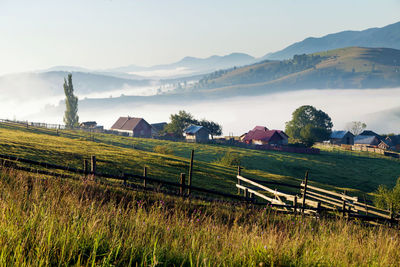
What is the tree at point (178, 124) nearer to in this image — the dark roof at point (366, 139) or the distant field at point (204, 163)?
the distant field at point (204, 163)

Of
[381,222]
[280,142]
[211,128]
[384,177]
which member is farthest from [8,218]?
[211,128]

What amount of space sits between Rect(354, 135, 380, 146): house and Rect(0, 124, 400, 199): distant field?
42502 millimetres

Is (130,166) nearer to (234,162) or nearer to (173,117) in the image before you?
(234,162)

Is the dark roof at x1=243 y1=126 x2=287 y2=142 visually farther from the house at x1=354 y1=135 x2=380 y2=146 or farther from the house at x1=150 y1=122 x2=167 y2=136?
the house at x1=354 y1=135 x2=380 y2=146

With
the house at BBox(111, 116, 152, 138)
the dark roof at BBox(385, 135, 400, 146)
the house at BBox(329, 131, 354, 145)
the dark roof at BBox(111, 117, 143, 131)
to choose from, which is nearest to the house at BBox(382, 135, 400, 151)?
the dark roof at BBox(385, 135, 400, 146)

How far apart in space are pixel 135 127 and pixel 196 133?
2244 cm

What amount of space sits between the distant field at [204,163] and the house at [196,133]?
1117 inches

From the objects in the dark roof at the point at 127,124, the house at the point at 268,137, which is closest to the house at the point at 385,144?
the house at the point at 268,137

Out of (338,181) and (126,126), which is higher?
(126,126)

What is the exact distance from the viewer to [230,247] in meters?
5.31

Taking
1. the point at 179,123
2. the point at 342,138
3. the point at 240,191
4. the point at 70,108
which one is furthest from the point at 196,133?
the point at 240,191

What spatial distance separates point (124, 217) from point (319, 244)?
159 inches

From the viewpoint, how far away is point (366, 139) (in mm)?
112688

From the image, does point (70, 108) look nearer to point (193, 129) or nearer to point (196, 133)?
point (193, 129)
